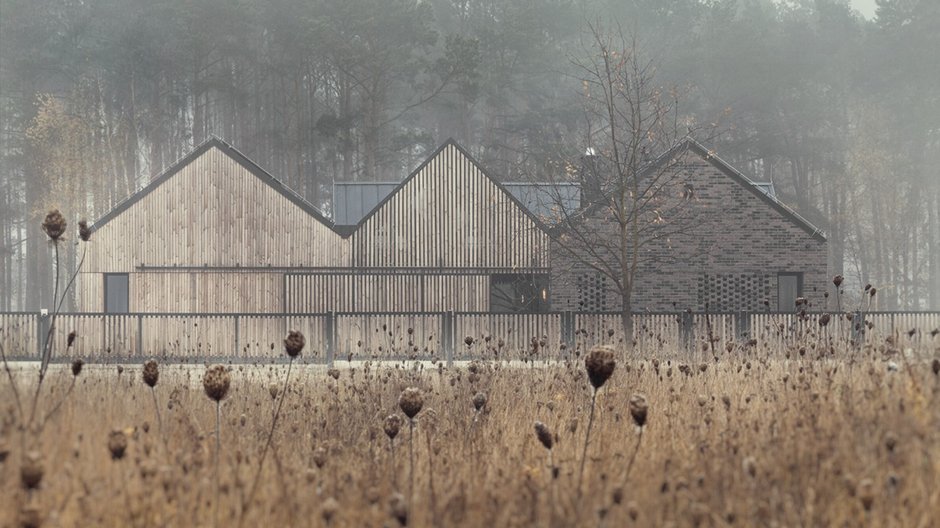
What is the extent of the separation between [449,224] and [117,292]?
Answer: 10278mm

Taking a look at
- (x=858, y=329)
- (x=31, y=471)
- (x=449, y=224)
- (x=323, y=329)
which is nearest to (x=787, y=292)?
(x=449, y=224)

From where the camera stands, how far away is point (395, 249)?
30.1 m

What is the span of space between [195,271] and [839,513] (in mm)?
26527

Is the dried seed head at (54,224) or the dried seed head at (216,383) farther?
the dried seed head at (54,224)

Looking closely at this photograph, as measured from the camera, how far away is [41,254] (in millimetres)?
50625

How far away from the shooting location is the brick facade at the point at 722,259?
30.0 meters

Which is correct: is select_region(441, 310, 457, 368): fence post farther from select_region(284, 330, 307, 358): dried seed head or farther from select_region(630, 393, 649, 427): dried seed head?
select_region(630, 393, 649, 427): dried seed head

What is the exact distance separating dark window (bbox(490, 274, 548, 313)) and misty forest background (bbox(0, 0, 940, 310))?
51.2ft

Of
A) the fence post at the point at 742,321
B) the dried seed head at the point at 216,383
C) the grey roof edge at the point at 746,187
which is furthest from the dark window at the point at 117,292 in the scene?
the dried seed head at the point at 216,383

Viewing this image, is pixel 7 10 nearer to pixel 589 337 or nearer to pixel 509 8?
pixel 509 8

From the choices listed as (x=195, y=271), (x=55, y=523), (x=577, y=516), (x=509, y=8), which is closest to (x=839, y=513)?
(x=577, y=516)

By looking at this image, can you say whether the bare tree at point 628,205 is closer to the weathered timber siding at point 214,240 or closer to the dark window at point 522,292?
the dark window at point 522,292

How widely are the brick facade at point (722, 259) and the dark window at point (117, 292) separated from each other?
1283cm

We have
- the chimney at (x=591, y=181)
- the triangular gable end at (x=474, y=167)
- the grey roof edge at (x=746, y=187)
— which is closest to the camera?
the chimney at (x=591, y=181)
